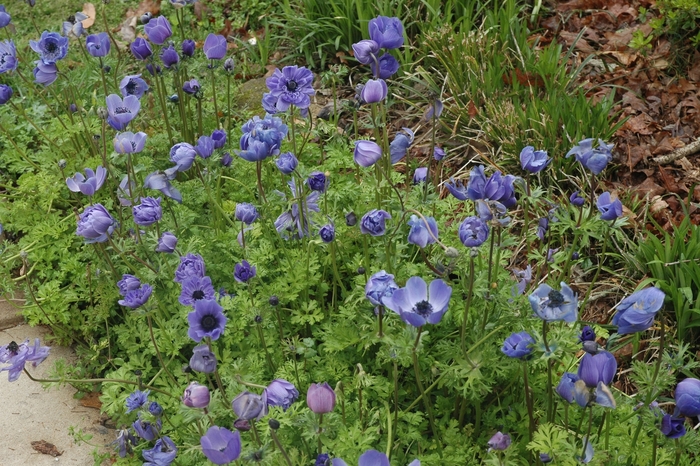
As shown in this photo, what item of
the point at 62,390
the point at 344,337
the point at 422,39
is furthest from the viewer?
the point at 422,39

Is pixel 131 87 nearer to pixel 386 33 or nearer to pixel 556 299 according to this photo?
pixel 386 33

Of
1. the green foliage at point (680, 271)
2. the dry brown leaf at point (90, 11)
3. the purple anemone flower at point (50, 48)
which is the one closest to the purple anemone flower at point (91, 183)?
the purple anemone flower at point (50, 48)

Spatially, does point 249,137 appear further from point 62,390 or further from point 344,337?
point 62,390

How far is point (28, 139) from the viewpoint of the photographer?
12.6ft

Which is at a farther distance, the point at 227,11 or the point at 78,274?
the point at 227,11

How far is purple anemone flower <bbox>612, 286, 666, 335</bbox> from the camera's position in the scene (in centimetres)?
159

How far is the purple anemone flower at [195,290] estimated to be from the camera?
6.47 ft

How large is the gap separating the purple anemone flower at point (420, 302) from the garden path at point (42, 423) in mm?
1532

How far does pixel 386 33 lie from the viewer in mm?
2068

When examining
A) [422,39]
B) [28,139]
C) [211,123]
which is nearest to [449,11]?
[422,39]

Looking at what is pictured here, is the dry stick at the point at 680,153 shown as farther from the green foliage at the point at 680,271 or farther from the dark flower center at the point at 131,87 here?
the dark flower center at the point at 131,87

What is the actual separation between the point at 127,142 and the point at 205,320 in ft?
2.76

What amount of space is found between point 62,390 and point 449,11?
9.49 feet

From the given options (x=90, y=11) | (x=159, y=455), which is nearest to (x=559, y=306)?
(x=159, y=455)
